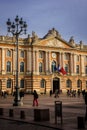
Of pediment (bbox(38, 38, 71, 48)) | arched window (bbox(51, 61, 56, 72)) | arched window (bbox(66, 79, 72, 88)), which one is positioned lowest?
arched window (bbox(66, 79, 72, 88))

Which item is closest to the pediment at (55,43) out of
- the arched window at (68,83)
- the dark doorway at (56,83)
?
the dark doorway at (56,83)

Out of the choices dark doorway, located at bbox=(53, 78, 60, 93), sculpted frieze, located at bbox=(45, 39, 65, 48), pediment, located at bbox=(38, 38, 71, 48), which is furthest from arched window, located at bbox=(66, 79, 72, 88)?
sculpted frieze, located at bbox=(45, 39, 65, 48)

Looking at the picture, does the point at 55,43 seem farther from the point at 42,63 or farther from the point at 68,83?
the point at 68,83

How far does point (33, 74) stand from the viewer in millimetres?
83312

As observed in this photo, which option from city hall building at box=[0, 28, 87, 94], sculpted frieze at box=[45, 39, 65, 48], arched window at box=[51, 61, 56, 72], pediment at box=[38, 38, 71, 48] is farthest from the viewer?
arched window at box=[51, 61, 56, 72]

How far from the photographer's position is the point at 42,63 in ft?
284

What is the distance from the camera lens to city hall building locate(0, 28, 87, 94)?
266 feet

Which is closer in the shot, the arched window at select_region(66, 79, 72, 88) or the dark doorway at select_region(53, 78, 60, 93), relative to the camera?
the dark doorway at select_region(53, 78, 60, 93)

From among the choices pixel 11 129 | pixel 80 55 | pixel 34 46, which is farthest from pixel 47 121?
pixel 80 55

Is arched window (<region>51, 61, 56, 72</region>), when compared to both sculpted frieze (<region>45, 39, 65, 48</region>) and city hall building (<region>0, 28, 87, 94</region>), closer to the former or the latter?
city hall building (<region>0, 28, 87, 94</region>)

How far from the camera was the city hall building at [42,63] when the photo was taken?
81000mm

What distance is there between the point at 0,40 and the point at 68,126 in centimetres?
6445

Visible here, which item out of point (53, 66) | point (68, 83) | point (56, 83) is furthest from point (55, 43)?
point (68, 83)

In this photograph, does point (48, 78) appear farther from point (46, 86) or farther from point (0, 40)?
point (0, 40)
